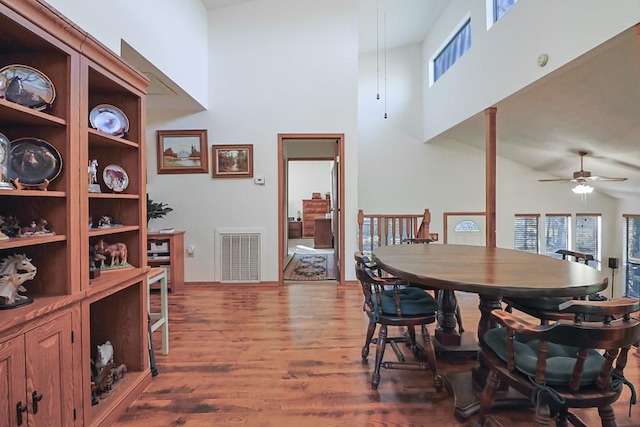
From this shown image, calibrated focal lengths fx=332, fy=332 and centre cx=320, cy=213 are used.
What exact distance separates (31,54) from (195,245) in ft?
10.8

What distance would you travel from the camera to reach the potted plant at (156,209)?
421 cm

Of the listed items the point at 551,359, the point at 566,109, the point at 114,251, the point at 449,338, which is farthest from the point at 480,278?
the point at 566,109

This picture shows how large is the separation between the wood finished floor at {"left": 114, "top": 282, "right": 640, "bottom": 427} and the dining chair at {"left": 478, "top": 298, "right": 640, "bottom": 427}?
594mm

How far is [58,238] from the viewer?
145 cm

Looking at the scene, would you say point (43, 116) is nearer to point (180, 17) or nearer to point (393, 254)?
point (393, 254)

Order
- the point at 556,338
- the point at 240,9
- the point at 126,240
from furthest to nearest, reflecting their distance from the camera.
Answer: the point at 240,9, the point at 126,240, the point at 556,338

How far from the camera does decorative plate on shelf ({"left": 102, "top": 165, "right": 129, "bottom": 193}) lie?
2.02 m

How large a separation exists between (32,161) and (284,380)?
71.2 inches

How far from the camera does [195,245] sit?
454cm

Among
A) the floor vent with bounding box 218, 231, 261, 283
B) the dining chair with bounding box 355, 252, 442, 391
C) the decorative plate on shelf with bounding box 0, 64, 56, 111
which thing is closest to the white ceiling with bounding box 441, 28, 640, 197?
the dining chair with bounding box 355, 252, 442, 391

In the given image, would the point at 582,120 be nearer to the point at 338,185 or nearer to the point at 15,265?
the point at 338,185

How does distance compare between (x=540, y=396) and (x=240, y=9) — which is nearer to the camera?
(x=540, y=396)

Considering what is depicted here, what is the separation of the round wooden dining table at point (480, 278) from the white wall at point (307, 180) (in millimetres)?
8847

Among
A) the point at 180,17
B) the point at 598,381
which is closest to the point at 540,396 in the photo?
the point at 598,381
